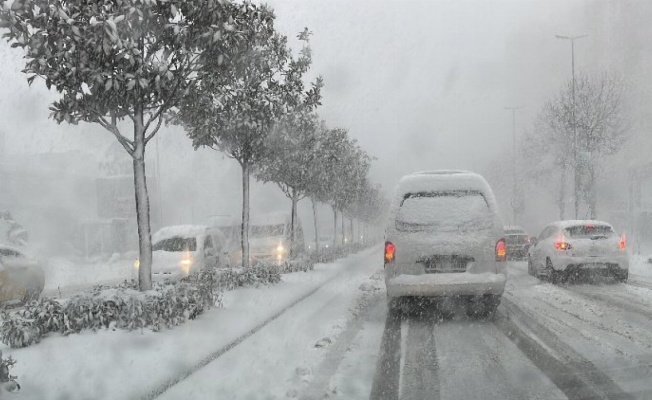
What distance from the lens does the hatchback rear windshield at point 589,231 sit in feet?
42.3

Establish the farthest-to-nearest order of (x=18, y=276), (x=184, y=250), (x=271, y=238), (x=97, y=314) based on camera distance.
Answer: (x=271, y=238) < (x=184, y=250) < (x=18, y=276) < (x=97, y=314)

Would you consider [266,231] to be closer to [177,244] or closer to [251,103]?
[177,244]

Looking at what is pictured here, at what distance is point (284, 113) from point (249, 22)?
14.0 feet

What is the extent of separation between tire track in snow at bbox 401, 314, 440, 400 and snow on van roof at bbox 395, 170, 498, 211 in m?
1.86

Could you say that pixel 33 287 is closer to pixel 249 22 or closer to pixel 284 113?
pixel 284 113

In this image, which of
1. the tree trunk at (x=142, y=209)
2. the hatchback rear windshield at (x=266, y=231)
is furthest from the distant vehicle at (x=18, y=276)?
the hatchback rear windshield at (x=266, y=231)

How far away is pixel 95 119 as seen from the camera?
7.77 m

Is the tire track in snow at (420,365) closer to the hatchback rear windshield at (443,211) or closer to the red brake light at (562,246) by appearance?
the hatchback rear windshield at (443,211)

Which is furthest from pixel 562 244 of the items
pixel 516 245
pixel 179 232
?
pixel 516 245

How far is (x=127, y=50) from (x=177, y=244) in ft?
25.5

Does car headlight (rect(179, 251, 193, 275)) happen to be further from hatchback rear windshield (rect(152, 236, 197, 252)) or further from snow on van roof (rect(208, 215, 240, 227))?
snow on van roof (rect(208, 215, 240, 227))

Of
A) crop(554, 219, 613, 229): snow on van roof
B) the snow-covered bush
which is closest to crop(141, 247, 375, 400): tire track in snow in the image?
the snow-covered bush

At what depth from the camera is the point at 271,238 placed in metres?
21.4

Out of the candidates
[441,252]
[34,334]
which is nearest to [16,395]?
[34,334]
